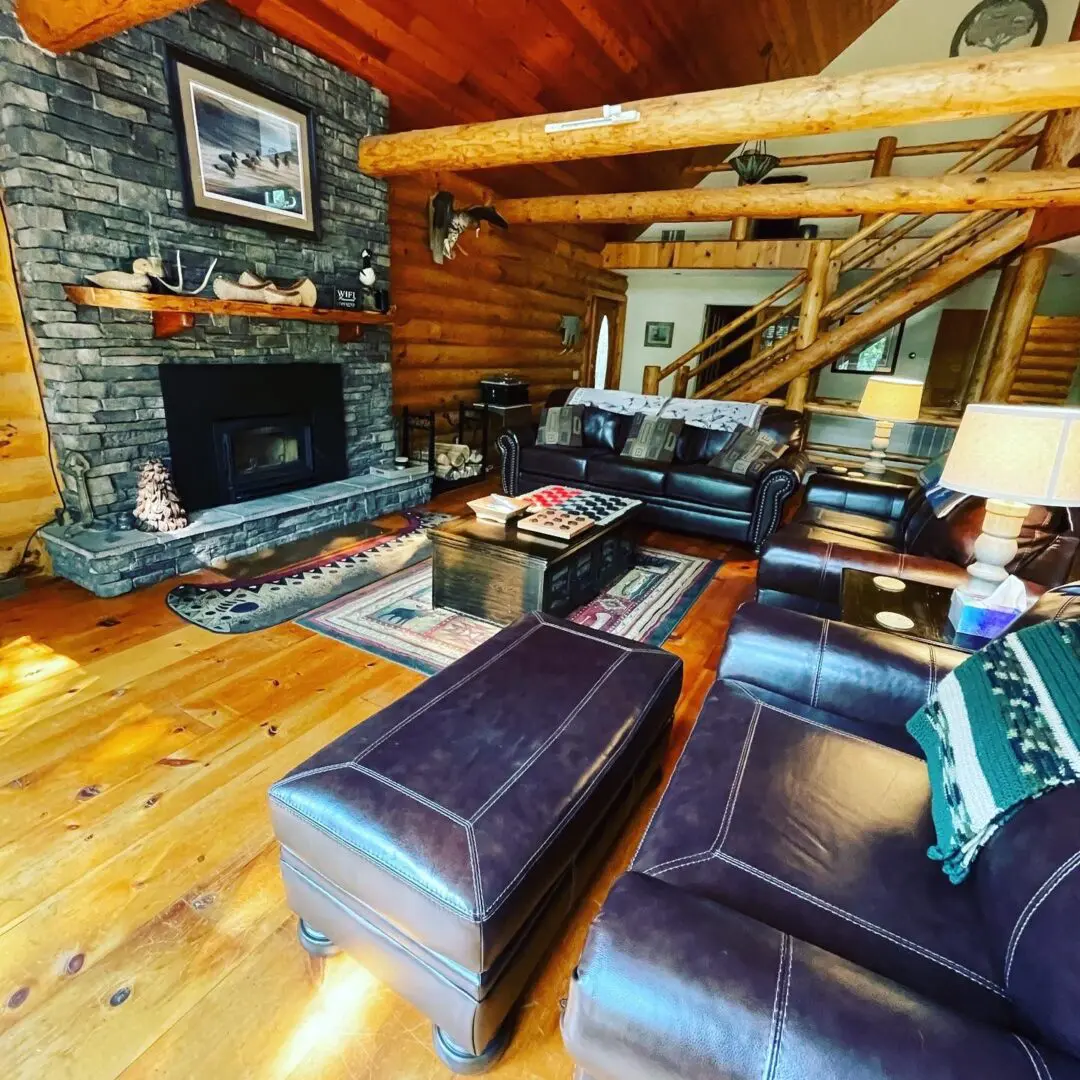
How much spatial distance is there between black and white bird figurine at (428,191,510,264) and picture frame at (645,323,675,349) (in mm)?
3979

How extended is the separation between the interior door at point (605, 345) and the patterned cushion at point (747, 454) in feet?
13.6

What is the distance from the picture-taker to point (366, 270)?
393 cm

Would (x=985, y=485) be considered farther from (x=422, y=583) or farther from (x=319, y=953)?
(x=422, y=583)

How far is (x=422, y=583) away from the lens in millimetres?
3086

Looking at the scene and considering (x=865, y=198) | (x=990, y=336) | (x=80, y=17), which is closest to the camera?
(x=80, y=17)

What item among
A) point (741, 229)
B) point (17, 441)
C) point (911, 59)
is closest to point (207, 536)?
point (17, 441)

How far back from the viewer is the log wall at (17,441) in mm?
2643

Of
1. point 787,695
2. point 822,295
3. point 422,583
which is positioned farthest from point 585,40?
point 787,695

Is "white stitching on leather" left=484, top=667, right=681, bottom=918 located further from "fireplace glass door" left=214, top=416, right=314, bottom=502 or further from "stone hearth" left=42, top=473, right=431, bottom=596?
"fireplace glass door" left=214, top=416, right=314, bottom=502

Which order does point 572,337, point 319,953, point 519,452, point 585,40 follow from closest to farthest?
point 319,953, point 585,40, point 519,452, point 572,337

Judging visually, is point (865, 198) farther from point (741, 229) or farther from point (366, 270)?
point (366, 270)

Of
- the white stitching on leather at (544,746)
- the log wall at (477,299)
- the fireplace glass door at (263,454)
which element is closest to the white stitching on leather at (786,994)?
the white stitching on leather at (544,746)

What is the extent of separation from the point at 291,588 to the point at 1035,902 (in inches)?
114

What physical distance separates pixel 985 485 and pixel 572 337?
20.6 feet
